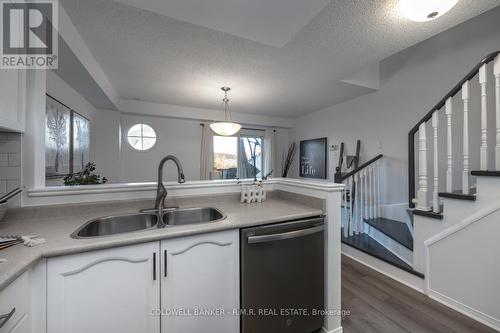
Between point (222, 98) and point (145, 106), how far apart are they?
58.7 inches

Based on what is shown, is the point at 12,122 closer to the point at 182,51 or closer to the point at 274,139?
the point at 182,51

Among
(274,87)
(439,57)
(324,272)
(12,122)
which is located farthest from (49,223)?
(439,57)

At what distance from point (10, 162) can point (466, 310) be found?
10.9 ft

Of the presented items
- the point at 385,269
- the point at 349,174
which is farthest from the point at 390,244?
the point at 349,174

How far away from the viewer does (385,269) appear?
212 cm

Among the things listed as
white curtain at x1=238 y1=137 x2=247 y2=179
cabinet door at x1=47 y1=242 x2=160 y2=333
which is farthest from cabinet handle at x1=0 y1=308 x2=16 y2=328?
white curtain at x1=238 y1=137 x2=247 y2=179

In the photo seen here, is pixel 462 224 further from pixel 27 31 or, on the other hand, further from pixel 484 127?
pixel 27 31

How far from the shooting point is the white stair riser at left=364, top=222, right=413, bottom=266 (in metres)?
2.08

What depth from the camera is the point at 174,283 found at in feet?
3.39

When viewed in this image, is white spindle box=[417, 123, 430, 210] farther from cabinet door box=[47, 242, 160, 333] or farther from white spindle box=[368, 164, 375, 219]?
cabinet door box=[47, 242, 160, 333]

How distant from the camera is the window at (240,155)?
468 cm

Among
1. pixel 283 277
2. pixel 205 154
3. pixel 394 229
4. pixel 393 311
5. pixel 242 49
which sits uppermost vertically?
pixel 242 49

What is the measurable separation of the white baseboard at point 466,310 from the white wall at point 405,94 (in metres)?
1.44

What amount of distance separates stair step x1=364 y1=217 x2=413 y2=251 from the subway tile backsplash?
3.25 m
